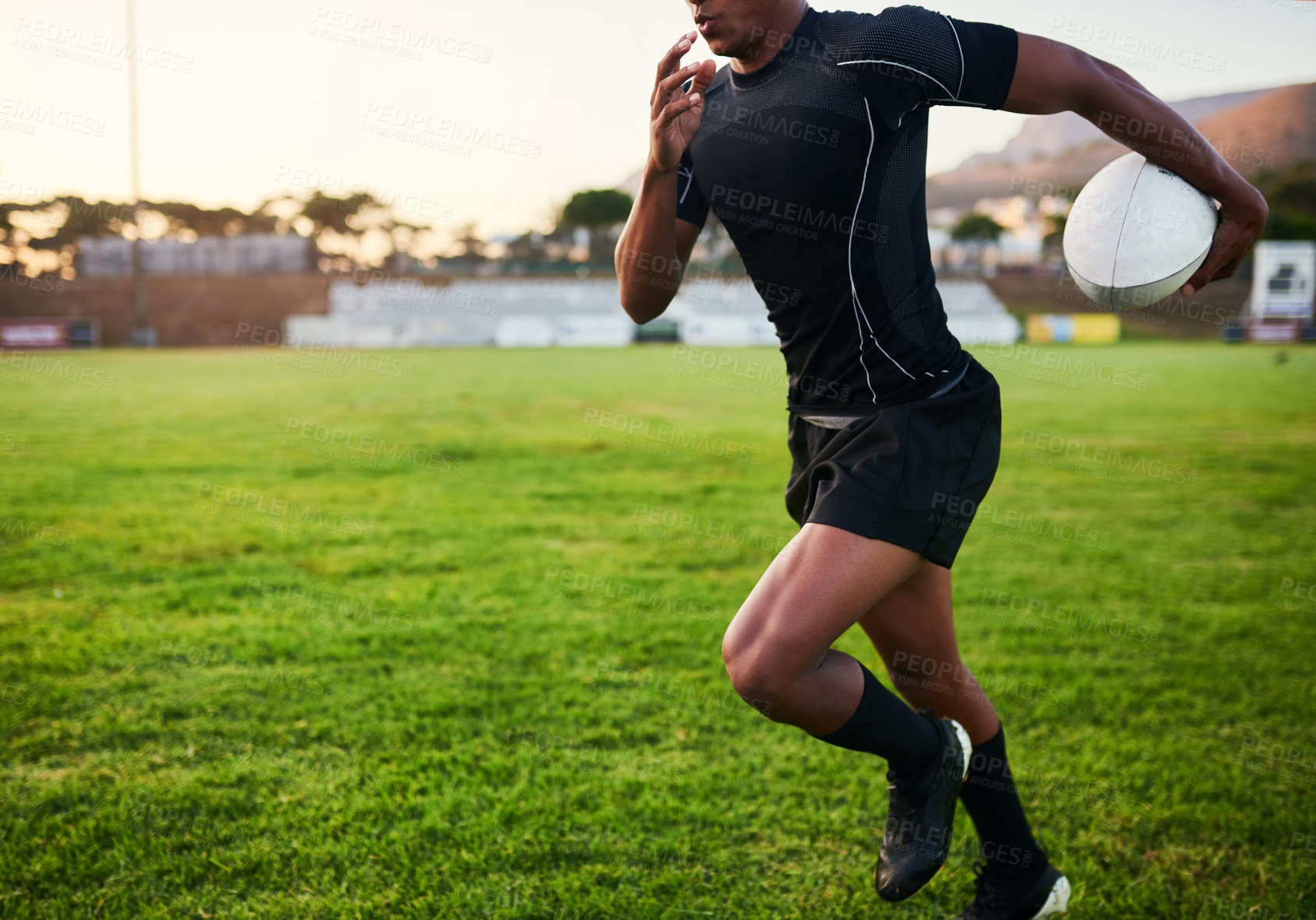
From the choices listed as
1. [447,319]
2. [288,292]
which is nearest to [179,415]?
[447,319]

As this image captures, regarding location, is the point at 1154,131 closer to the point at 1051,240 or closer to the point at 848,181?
the point at 848,181

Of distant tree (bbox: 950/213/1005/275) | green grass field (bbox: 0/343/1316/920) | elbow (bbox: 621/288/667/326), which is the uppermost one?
distant tree (bbox: 950/213/1005/275)

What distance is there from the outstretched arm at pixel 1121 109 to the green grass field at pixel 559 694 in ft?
6.20

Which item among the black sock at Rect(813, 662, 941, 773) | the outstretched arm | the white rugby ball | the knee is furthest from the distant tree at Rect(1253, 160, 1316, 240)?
the knee

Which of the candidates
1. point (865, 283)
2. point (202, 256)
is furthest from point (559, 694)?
point (202, 256)

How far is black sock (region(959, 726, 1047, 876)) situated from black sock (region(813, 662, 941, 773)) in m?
0.32

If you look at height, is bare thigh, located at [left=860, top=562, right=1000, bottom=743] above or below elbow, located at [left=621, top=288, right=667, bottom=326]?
below

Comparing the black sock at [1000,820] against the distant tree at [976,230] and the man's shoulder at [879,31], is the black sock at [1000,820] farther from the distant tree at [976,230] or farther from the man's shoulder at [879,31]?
the distant tree at [976,230]

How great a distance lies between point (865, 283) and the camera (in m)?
2.02

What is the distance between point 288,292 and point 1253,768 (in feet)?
190

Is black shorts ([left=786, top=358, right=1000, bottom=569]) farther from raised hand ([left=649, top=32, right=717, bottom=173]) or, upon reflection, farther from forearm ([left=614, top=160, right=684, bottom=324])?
raised hand ([left=649, top=32, right=717, bottom=173])

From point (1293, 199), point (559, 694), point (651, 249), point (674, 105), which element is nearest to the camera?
point (674, 105)

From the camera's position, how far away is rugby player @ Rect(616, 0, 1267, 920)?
72.9 inches

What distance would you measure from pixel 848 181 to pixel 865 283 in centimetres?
23
